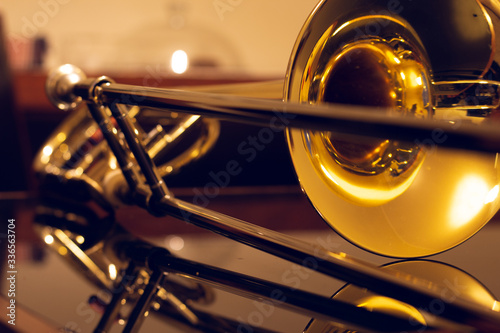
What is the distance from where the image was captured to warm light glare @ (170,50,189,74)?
8.27ft

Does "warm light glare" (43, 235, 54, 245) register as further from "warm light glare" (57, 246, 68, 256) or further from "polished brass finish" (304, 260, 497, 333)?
"polished brass finish" (304, 260, 497, 333)

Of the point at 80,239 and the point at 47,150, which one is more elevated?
the point at 47,150

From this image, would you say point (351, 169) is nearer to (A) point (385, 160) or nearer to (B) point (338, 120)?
(A) point (385, 160)

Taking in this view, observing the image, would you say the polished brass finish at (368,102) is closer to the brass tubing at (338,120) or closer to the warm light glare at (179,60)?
the brass tubing at (338,120)

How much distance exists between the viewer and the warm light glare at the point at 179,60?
2520 mm

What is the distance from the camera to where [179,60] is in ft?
8.39

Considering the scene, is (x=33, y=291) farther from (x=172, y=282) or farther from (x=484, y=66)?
(x=484, y=66)

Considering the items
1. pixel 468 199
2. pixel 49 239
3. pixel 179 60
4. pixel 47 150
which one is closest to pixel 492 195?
pixel 468 199

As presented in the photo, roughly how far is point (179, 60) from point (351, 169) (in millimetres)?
2234

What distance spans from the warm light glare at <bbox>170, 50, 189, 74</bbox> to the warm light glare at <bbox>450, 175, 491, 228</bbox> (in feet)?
7.38

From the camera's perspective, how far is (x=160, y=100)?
12.1 inches

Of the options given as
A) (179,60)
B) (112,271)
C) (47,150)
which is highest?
(179,60)

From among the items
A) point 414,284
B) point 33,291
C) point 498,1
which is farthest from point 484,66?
point 33,291

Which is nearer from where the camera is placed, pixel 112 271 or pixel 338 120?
pixel 338 120
